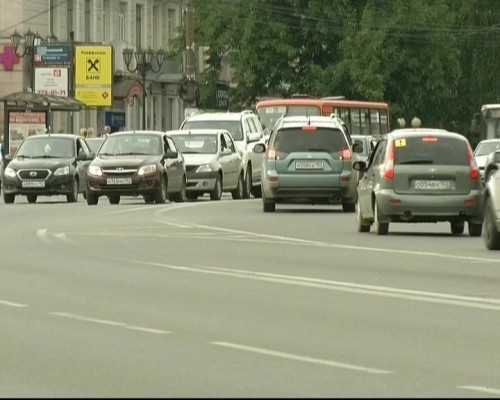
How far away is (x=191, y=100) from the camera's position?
64812 millimetres

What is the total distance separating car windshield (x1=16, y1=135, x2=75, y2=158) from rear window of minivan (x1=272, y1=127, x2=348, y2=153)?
1035 cm

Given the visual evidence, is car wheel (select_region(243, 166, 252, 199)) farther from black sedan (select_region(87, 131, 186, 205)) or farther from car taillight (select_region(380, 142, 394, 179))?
car taillight (select_region(380, 142, 394, 179))

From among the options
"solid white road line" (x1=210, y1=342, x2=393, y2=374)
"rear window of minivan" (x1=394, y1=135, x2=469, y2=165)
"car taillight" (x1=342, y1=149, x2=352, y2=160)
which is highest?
"solid white road line" (x1=210, y1=342, x2=393, y2=374)

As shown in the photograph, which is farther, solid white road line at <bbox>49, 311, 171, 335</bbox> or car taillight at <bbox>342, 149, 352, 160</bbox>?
car taillight at <bbox>342, 149, 352, 160</bbox>

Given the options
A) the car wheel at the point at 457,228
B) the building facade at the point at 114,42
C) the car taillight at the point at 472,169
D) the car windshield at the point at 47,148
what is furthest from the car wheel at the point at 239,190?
the building facade at the point at 114,42

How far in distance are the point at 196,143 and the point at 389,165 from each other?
2035 cm

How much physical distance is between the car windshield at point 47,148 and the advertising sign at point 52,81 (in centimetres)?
2470

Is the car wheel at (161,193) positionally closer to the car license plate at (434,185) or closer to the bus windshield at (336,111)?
the car license plate at (434,185)

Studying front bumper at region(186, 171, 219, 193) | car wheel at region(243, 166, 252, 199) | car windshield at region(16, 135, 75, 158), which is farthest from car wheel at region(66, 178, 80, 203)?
car wheel at region(243, 166, 252, 199)

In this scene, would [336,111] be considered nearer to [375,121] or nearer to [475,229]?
[375,121]

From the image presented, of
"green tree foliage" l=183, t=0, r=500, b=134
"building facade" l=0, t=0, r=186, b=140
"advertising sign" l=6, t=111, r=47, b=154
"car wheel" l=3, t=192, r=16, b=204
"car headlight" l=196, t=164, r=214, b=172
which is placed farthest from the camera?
"green tree foliage" l=183, t=0, r=500, b=134

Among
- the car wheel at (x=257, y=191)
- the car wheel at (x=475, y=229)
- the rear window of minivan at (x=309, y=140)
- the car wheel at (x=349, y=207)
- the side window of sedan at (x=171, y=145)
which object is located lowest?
the car wheel at (x=257, y=191)

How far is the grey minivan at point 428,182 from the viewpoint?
29656mm

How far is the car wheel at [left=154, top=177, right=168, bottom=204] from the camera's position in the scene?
4444cm
